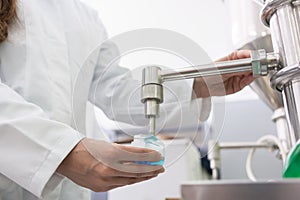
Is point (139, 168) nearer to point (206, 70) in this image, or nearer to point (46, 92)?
point (206, 70)

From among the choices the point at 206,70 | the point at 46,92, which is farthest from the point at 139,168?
the point at 46,92

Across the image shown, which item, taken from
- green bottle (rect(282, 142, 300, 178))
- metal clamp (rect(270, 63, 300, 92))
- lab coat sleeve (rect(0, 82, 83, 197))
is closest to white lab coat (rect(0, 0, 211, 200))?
lab coat sleeve (rect(0, 82, 83, 197))

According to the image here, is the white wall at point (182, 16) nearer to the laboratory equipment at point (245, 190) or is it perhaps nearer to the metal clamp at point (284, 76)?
the metal clamp at point (284, 76)

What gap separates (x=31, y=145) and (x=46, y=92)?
138mm

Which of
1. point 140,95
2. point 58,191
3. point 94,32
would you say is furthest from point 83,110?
point 94,32

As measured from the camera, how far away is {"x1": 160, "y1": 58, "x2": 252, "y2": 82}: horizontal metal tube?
38cm

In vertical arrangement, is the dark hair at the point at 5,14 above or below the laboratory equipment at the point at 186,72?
above

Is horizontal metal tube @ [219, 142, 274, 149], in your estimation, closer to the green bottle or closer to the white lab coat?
the white lab coat

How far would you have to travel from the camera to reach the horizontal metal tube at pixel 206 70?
0.38 m

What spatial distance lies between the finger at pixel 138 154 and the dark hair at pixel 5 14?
304 millimetres

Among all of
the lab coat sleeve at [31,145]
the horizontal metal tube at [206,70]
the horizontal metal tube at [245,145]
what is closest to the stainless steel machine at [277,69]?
the horizontal metal tube at [206,70]

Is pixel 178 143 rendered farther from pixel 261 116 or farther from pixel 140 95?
pixel 261 116

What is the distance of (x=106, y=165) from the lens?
363 millimetres

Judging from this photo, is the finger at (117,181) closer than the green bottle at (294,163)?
No
